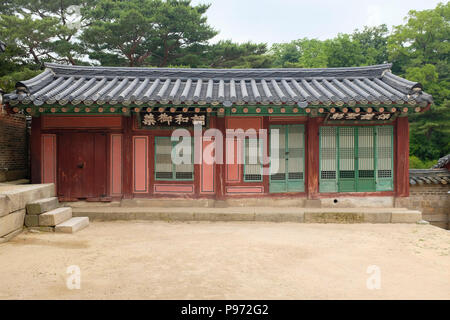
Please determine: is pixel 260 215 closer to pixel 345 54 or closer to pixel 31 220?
pixel 31 220

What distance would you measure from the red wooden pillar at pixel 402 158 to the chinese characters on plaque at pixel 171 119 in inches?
219

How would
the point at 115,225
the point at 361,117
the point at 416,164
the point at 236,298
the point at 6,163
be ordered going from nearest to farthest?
the point at 236,298 → the point at 115,225 → the point at 361,117 → the point at 6,163 → the point at 416,164

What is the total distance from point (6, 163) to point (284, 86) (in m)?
8.99

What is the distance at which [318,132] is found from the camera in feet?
31.2

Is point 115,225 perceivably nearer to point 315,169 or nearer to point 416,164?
point 315,169

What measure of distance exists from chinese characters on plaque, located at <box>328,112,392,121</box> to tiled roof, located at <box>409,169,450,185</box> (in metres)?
4.12

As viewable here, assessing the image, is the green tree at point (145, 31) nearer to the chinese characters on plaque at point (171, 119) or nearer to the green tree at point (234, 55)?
the green tree at point (234, 55)

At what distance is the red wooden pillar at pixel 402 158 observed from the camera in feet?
30.9

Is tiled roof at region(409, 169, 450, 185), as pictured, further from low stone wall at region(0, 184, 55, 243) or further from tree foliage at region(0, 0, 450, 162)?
low stone wall at region(0, 184, 55, 243)

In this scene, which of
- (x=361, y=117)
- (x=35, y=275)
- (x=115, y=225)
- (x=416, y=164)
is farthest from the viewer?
(x=416, y=164)

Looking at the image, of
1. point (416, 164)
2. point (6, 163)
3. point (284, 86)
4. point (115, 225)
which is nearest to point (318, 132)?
point (284, 86)

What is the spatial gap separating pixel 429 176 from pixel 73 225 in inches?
483

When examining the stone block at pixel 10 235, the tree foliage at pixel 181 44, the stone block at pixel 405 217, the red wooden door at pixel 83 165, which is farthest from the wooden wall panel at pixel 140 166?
the tree foliage at pixel 181 44

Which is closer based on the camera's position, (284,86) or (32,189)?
(32,189)
